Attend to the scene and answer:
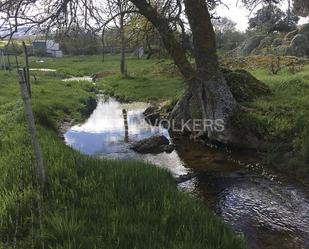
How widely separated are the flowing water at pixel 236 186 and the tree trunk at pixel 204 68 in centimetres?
126

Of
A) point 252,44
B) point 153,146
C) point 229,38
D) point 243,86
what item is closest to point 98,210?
point 153,146

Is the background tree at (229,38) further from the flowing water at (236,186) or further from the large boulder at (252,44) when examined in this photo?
the flowing water at (236,186)

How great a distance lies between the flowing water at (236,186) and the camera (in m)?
9.15

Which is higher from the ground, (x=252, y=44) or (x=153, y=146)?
(x=252, y=44)

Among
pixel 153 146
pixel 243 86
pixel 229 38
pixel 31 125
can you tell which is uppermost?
pixel 229 38

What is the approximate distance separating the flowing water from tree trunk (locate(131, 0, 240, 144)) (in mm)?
1258

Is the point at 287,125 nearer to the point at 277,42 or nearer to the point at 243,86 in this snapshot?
the point at 243,86

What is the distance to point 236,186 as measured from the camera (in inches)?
480

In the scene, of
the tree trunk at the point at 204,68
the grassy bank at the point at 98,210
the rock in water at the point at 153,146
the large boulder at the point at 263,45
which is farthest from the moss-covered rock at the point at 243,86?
the large boulder at the point at 263,45

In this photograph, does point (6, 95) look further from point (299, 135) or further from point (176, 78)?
point (299, 135)

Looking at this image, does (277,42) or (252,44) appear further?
(252,44)

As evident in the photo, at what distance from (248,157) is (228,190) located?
3715 millimetres

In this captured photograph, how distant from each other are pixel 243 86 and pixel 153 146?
20.7ft

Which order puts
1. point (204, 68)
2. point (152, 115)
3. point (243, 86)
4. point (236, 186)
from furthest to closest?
point (152, 115) → point (243, 86) → point (204, 68) → point (236, 186)
